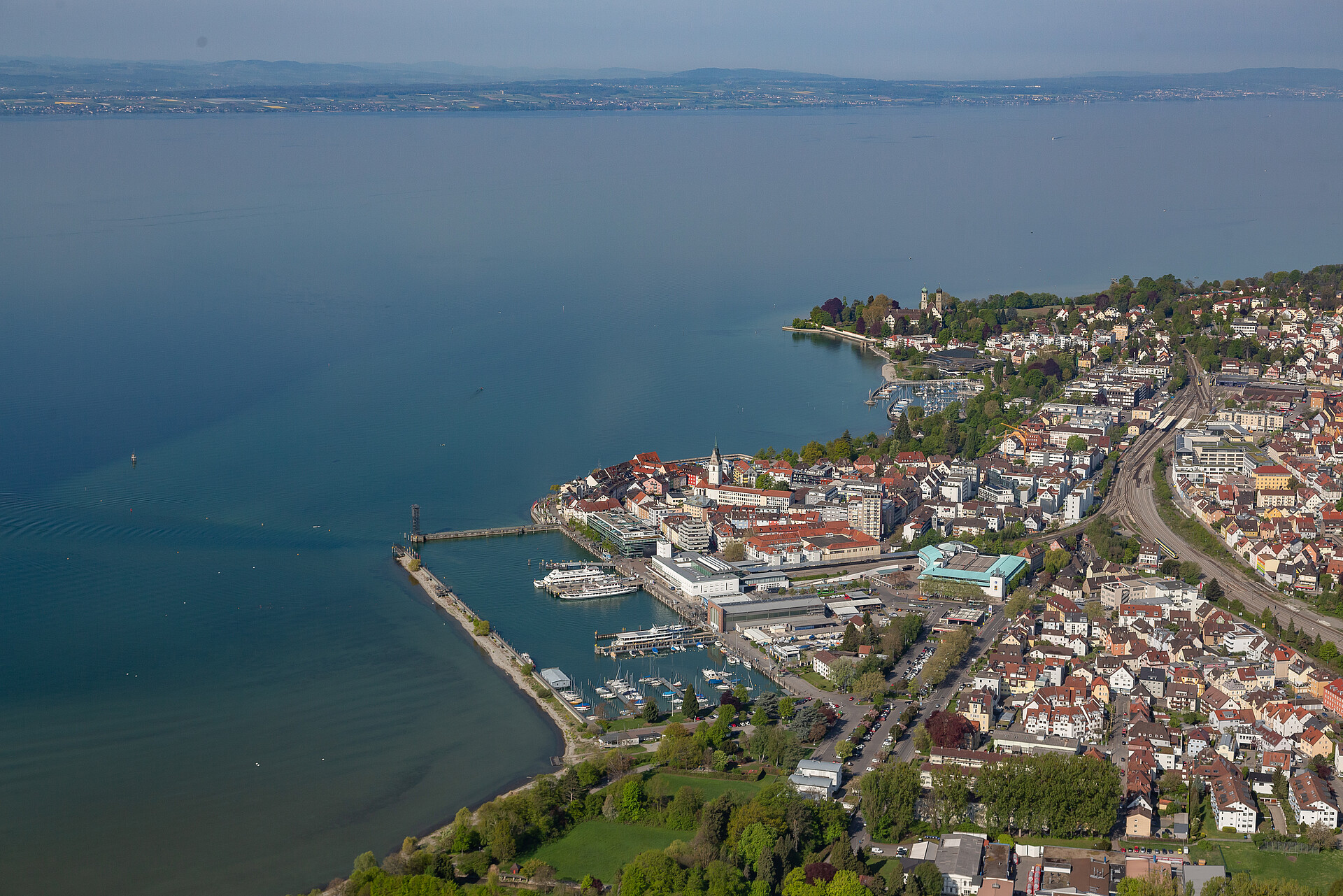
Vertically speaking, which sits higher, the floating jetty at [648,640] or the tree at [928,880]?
the tree at [928,880]

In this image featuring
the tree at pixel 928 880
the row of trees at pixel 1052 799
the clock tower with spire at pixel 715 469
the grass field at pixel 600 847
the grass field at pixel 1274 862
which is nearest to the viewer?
the tree at pixel 928 880

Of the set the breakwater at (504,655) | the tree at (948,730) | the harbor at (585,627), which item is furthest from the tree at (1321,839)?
the breakwater at (504,655)

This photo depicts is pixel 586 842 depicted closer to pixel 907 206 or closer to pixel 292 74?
pixel 907 206

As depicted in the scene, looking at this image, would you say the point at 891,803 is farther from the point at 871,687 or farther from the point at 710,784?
the point at 871,687

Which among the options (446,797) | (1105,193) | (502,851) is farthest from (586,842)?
A: (1105,193)

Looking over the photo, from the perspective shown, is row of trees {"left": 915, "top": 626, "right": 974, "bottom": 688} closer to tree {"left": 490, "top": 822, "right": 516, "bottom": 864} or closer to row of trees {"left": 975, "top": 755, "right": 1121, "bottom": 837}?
row of trees {"left": 975, "top": 755, "right": 1121, "bottom": 837}

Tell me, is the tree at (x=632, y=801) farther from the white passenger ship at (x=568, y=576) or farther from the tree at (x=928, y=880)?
the white passenger ship at (x=568, y=576)

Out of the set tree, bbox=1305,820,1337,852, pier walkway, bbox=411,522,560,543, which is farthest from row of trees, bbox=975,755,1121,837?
pier walkway, bbox=411,522,560,543
